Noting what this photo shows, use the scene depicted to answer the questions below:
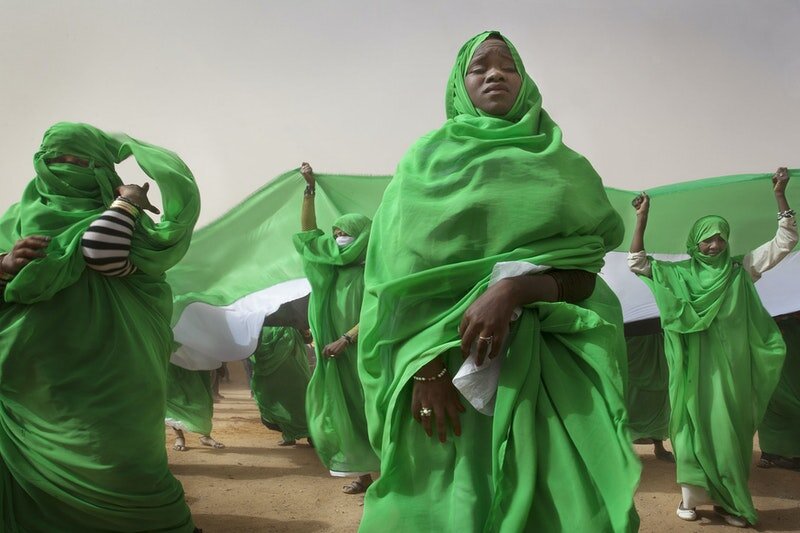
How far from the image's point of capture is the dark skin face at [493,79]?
2.19 meters

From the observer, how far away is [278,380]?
8648mm

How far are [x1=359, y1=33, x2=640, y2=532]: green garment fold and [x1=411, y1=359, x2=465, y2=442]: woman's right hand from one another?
3 centimetres

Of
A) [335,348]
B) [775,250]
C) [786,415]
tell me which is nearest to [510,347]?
[335,348]

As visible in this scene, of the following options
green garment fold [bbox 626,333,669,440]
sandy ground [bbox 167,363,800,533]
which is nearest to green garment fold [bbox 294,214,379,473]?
sandy ground [bbox 167,363,800,533]

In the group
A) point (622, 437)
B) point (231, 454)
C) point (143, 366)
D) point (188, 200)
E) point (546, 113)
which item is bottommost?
point (231, 454)

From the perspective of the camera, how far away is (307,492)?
221 inches

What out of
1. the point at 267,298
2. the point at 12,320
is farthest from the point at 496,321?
the point at 267,298

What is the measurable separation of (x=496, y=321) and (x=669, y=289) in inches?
144

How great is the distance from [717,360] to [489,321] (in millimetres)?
3629

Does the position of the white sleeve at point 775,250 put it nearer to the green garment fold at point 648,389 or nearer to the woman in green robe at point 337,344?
the green garment fold at point 648,389

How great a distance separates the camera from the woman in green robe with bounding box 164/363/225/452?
7.38 meters

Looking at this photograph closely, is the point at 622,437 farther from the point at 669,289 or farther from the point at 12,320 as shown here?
the point at 669,289

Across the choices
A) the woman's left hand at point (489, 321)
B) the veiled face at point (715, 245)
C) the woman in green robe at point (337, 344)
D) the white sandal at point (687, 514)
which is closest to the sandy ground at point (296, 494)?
the white sandal at point (687, 514)

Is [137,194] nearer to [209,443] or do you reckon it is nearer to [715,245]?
[715,245]
